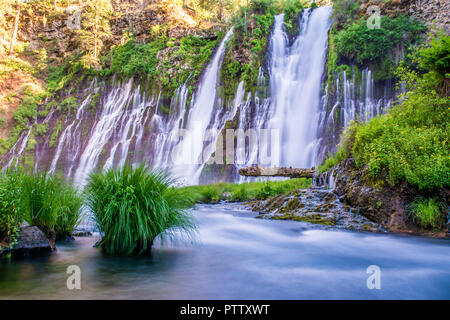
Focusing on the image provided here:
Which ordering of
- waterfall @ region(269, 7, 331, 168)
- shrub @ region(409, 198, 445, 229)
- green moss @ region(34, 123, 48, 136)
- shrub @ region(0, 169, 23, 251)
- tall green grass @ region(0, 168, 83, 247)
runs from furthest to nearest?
green moss @ region(34, 123, 48, 136)
waterfall @ region(269, 7, 331, 168)
shrub @ region(409, 198, 445, 229)
tall green grass @ region(0, 168, 83, 247)
shrub @ region(0, 169, 23, 251)

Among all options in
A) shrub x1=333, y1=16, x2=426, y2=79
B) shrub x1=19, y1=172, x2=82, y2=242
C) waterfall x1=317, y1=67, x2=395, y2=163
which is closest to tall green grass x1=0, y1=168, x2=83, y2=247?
shrub x1=19, y1=172, x2=82, y2=242

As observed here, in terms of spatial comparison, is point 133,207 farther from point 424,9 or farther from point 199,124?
point 424,9

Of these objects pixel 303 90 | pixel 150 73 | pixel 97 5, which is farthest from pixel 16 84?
pixel 303 90

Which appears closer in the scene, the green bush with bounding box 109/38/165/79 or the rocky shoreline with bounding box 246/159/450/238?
the rocky shoreline with bounding box 246/159/450/238

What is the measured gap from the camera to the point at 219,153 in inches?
940

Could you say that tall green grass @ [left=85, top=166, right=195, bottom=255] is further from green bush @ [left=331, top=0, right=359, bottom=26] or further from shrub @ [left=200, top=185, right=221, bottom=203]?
green bush @ [left=331, top=0, right=359, bottom=26]

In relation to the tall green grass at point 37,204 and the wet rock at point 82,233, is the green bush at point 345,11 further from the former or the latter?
the tall green grass at point 37,204

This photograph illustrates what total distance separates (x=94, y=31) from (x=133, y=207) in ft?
132

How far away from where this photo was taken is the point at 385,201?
7.15m

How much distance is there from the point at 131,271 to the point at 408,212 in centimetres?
596

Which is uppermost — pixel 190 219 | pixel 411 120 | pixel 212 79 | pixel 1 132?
pixel 212 79

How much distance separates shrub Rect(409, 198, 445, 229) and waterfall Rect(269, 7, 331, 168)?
12.7 m

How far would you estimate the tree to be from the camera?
3731 centimetres
